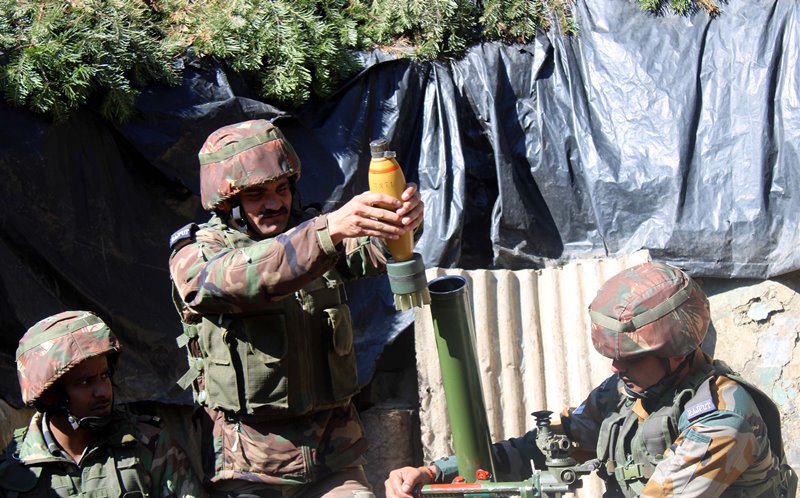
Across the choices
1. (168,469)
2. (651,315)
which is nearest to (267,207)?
(168,469)

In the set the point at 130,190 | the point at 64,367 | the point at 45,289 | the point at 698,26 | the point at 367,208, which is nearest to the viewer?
the point at 367,208

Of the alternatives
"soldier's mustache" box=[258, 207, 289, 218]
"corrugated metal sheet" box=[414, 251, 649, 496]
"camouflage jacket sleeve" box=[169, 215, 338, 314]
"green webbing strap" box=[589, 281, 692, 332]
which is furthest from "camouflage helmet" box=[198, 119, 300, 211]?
"corrugated metal sheet" box=[414, 251, 649, 496]

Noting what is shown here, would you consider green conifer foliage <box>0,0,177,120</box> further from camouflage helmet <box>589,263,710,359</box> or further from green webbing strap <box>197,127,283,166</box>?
camouflage helmet <box>589,263,710,359</box>

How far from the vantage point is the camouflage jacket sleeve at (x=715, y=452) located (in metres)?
3.31

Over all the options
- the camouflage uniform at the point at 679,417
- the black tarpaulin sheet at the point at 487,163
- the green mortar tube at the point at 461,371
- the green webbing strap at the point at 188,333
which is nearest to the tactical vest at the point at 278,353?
the green webbing strap at the point at 188,333

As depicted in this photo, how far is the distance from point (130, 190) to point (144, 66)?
2.06 ft

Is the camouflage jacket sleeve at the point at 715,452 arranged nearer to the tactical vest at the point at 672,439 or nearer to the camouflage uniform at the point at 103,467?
the tactical vest at the point at 672,439

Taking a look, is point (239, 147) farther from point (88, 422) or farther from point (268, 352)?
point (88, 422)

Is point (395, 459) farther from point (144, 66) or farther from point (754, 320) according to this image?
point (144, 66)

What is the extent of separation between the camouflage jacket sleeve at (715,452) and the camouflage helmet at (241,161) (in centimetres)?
157

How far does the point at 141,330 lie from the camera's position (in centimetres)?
516

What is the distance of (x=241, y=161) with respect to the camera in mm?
3645

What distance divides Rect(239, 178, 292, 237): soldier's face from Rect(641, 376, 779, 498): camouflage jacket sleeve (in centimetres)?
149

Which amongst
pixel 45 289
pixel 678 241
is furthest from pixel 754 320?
pixel 45 289
